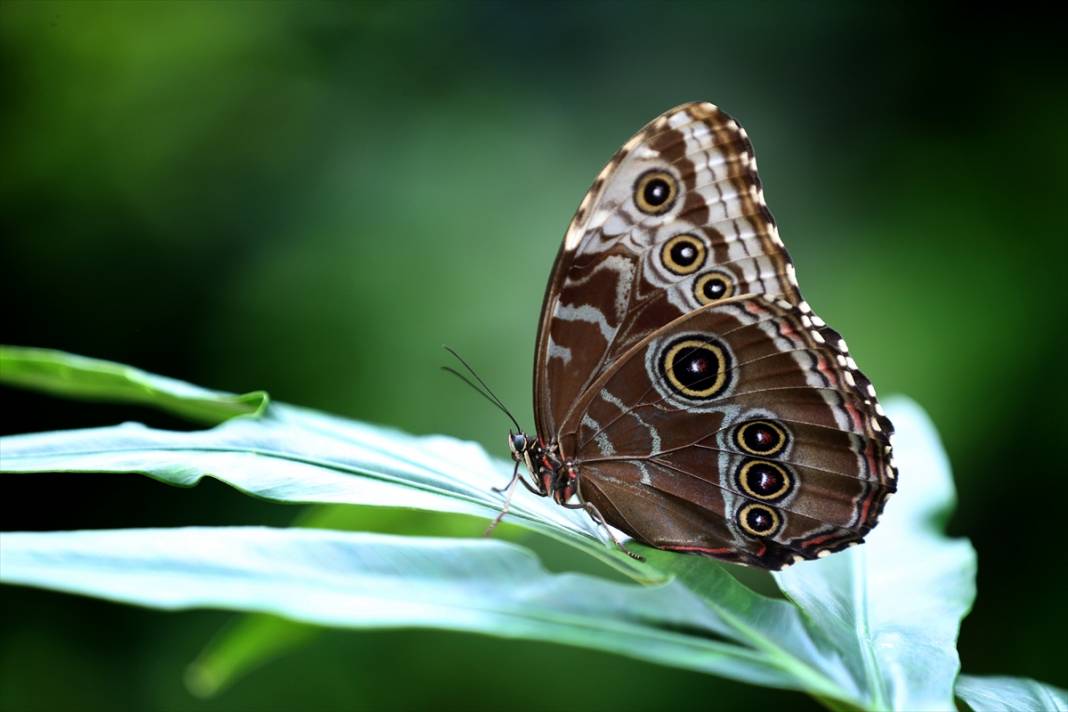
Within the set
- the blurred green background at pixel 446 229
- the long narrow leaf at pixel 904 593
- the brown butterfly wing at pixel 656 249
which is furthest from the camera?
the blurred green background at pixel 446 229

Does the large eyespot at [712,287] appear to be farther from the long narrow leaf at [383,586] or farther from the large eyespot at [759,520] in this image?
the long narrow leaf at [383,586]

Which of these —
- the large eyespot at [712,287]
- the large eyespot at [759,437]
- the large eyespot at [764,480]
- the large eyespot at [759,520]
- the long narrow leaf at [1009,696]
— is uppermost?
the large eyespot at [712,287]

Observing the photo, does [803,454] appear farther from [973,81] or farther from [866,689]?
[973,81]

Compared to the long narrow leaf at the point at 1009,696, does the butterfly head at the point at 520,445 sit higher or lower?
higher

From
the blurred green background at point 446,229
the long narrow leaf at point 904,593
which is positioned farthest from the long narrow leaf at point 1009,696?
the blurred green background at point 446,229

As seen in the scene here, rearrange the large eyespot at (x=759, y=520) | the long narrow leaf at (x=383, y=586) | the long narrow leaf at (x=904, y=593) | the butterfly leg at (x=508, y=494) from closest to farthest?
the long narrow leaf at (x=383, y=586) → the long narrow leaf at (x=904, y=593) → the butterfly leg at (x=508, y=494) → the large eyespot at (x=759, y=520)

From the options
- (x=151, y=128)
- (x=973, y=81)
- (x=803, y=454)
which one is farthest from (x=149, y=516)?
(x=973, y=81)
